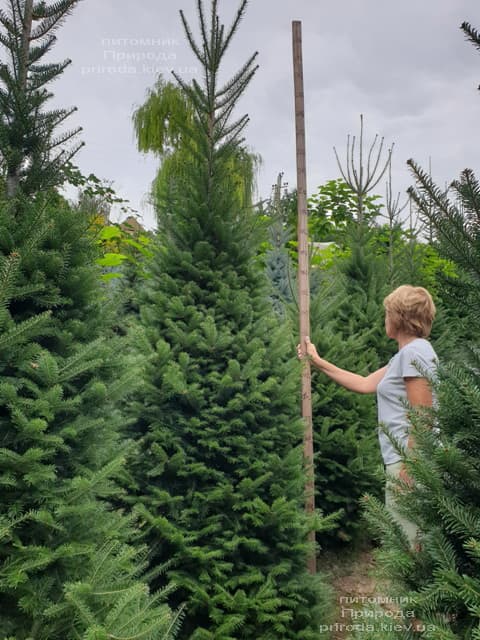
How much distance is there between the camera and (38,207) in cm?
220

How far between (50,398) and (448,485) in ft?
4.54

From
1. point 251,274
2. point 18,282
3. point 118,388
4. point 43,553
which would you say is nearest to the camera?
point 43,553

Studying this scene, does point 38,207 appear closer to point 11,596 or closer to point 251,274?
point 11,596

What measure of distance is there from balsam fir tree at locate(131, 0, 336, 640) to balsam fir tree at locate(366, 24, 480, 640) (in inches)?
62.7

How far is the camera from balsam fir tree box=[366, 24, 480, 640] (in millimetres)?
1559

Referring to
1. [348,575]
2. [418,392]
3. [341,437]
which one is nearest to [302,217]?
[418,392]

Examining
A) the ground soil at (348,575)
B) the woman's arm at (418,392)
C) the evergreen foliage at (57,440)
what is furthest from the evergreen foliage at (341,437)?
the evergreen foliage at (57,440)

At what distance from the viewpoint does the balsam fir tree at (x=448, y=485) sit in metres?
1.56

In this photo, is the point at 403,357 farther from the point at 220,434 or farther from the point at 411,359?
the point at 220,434

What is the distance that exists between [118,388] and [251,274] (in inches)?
73.5

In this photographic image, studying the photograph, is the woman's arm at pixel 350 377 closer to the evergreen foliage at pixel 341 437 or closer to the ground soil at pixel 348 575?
the evergreen foliage at pixel 341 437

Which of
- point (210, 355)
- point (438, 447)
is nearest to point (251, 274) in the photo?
point (210, 355)

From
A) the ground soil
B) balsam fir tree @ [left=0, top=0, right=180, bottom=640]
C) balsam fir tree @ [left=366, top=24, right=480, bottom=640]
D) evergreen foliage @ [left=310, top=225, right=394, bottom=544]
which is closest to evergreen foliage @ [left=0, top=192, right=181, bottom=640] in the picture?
balsam fir tree @ [left=0, top=0, right=180, bottom=640]

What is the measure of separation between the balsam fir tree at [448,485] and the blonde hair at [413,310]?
147cm
